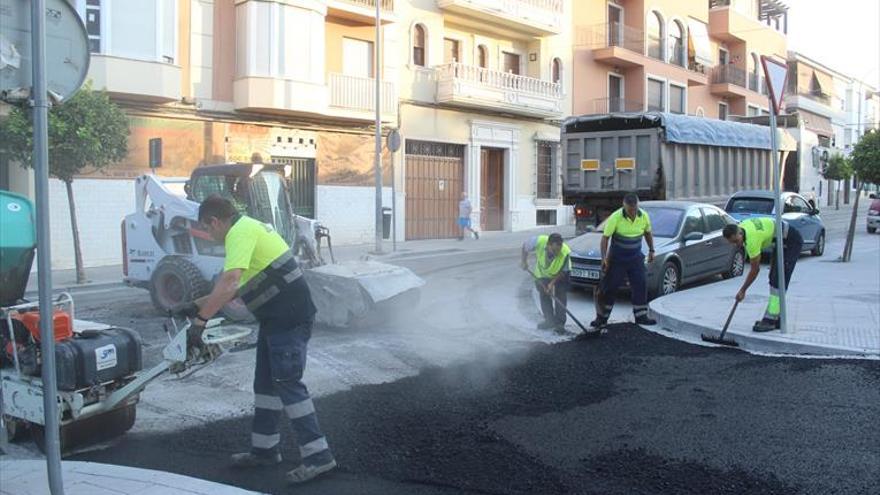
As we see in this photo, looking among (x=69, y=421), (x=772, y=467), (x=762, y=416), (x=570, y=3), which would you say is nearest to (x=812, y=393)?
(x=762, y=416)

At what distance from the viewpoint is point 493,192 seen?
91.3 ft

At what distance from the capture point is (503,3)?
25656 mm

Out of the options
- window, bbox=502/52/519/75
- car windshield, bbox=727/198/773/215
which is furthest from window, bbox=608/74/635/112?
car windshield, bbox=727/198/773/215

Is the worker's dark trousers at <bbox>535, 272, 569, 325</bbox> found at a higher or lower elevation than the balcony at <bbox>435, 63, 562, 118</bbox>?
lower

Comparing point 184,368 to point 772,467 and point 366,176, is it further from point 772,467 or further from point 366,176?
point 366,176

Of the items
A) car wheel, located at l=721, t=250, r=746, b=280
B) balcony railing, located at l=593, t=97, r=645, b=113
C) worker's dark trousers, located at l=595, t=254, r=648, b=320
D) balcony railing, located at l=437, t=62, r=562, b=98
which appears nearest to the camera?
worker's dark trousers, located at l=595, t=254, r=648, b=320

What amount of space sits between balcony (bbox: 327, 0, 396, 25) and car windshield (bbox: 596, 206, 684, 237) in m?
11.8

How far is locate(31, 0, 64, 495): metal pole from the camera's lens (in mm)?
3395

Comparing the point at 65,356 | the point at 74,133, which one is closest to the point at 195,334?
the point at 65,356

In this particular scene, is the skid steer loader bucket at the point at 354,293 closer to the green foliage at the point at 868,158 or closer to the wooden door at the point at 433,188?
the green foliage at the point at 868,158

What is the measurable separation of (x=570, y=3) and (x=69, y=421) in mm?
27951

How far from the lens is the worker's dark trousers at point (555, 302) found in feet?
29.9

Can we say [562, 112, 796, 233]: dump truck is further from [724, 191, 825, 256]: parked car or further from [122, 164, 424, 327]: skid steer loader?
[122, 164, 424, 327]: skid steer loader

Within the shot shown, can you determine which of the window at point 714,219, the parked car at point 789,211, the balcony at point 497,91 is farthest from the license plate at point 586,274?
the balcony at point 497,91
